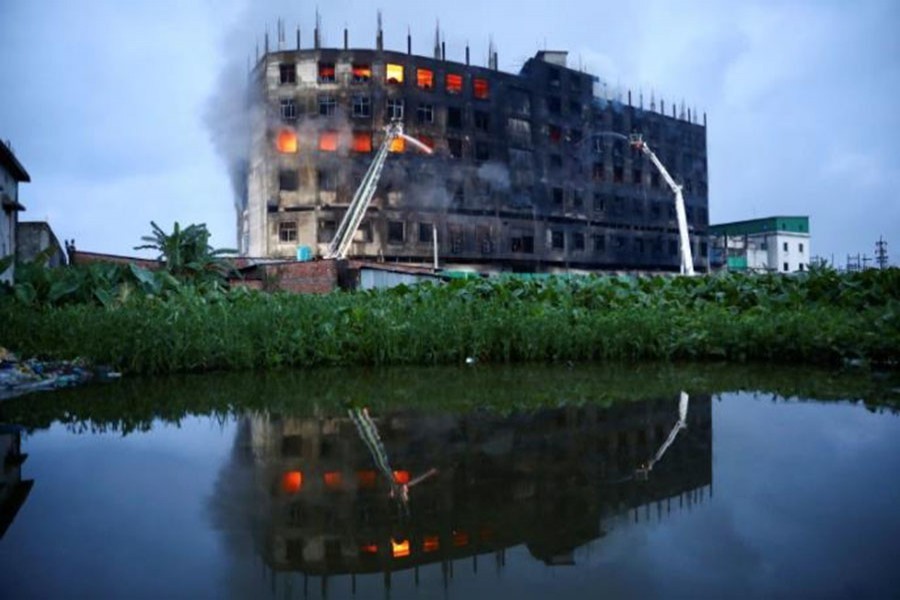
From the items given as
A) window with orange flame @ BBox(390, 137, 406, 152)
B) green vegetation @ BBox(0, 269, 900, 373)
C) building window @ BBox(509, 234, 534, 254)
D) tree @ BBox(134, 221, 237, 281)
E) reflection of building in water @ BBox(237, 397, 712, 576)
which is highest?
window with orange flame @ BBox(390, 137, 406, 152)

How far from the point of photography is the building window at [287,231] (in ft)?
122

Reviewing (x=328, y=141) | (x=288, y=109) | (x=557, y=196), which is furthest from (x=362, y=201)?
(x=557, y=196)

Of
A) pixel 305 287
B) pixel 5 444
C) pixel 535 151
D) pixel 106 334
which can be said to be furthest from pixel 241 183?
pixel 5 444

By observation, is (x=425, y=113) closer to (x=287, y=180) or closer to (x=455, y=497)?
(x=287, y=180)

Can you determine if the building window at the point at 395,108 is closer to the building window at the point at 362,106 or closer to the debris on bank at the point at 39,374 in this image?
the building window at the point at 362,106

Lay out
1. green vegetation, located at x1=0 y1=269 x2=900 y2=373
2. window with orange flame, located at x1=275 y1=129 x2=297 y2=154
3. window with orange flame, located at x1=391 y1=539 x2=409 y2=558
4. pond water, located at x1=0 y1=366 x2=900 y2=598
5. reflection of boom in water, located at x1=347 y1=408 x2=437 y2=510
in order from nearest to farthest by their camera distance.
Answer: pond water, located at x1=0 y1=366 x2=900 y2=598 < window with orange flame, located at x1=391 y1=539 x2=409 y2=558 < reflection of boom in water, located at x1=347 y1=408 x2=437 y2=510 < green vegetation, located at x1=0 y1=269 x2=900 y2=373 < window with orange flame, located at x1=275 y1=129 x2=297 y2=154

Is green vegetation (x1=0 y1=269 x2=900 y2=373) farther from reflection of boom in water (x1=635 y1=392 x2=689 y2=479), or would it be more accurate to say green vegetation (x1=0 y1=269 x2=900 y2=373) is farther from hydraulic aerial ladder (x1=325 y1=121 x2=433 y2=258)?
hydraulic aerial ladder (x1=325 y1=121 x2=433 y2=258)

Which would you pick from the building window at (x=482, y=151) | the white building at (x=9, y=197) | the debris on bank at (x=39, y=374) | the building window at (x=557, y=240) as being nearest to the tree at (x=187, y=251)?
the white building at (x=9, y=197)

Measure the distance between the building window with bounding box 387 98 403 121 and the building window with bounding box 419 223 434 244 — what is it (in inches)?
255

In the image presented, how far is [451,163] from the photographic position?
40.3 meters

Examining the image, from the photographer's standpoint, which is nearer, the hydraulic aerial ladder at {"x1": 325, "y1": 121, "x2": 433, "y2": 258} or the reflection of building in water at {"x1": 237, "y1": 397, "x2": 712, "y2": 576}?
the reflection of building in water at {"x1": 237, "y1": 397, "x2": 712, "y2": 576}

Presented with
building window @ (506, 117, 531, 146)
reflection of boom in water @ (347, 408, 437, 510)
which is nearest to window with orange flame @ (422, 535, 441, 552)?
reflection of boom in water @ (347, 408, 437, 510)

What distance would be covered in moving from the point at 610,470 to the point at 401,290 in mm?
8938

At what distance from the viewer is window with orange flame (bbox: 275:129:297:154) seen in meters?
37.2
